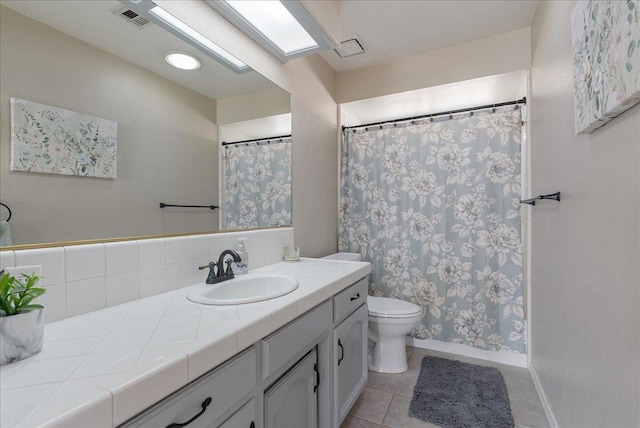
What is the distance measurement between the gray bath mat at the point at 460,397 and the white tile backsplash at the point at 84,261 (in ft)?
5.74

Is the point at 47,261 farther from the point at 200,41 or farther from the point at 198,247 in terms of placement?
the point at 200,41

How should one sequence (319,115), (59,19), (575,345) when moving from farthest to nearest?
(319,115), (575,345), (59,19)

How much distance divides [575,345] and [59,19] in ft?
7.20

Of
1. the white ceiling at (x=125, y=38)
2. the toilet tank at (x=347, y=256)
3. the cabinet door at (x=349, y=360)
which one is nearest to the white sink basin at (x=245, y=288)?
the cabinet door at (x=349, y=360)

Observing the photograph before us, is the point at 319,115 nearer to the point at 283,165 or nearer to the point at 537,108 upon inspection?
the point at 283,165

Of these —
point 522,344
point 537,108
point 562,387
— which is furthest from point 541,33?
point 522,344

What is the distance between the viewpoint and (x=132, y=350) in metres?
0.66

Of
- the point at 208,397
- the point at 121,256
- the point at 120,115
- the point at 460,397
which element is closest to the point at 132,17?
the point at 120,115

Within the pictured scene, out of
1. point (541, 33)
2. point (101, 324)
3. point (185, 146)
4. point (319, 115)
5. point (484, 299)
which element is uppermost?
point (541, 33)

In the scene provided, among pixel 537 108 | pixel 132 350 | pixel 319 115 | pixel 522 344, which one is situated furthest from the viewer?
pixel 319 115

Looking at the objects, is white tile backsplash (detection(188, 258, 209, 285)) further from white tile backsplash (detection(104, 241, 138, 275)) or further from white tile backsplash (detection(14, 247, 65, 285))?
white tile backsplash (detection(14, 247, 65, 285))

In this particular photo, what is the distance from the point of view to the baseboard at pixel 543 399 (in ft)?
4.91

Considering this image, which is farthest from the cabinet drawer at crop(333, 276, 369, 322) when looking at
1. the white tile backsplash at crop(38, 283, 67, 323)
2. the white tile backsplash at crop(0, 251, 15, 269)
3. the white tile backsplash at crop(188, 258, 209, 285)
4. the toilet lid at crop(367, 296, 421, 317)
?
the white tile backsplash at crop(0, 251, 15, 269)

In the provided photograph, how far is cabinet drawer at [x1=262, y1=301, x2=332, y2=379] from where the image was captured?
91 cm
